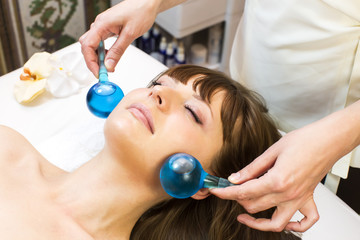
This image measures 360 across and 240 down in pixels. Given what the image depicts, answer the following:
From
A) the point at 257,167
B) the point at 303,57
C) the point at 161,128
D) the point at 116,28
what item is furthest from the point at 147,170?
the point at 303,57

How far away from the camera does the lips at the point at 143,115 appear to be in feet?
3.73

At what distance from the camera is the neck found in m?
1.22

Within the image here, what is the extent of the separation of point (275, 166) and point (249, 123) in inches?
14.0

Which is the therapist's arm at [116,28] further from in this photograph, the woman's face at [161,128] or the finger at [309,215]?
the finger at [309,215]

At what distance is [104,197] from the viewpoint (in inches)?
48.6

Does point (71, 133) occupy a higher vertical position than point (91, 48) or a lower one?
lower

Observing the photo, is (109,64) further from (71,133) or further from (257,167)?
(257,167)

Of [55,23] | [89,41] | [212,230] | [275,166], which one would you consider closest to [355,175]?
[212,230]

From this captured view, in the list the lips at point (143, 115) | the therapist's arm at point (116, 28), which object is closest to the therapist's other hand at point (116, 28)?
the therapist's arm at point (116, 28)

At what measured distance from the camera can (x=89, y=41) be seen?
1.37 m

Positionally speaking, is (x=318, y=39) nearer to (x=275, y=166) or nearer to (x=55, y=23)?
(x=275, y=166)

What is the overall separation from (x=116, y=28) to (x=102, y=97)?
0.25m

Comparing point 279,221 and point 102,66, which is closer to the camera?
point 279,221

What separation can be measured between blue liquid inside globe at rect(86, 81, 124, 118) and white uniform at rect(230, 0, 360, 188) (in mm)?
530
